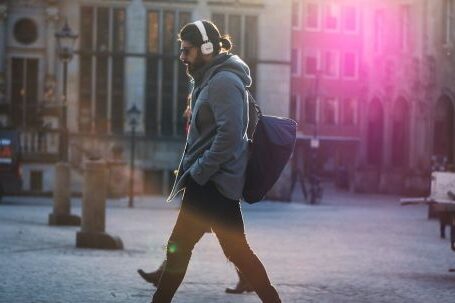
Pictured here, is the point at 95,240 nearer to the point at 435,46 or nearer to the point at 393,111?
the point at 435,46

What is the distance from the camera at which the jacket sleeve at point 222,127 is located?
23.1 ft

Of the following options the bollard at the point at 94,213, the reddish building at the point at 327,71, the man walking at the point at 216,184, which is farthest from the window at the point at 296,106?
the man walking at the point at 216,184

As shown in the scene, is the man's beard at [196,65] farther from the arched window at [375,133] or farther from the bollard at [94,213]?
the arched window at [375,133]

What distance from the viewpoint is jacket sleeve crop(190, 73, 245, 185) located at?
704cm

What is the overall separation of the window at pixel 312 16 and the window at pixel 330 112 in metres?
4.85

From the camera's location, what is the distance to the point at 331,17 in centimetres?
7350

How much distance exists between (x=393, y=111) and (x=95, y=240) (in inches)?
1428

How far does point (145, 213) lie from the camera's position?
95.5ft

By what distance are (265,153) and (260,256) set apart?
7.88 meters

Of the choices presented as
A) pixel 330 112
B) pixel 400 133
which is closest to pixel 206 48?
pixel 400 133

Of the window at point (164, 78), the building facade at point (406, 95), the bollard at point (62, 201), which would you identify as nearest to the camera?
the bollard at point (62, 201)

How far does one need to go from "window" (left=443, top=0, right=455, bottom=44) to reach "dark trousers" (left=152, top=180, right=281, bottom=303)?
37520mm

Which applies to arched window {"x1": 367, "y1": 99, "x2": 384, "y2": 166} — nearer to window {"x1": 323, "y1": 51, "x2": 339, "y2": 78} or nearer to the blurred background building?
the blurred background building

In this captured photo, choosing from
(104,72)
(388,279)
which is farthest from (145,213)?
(388,279)
